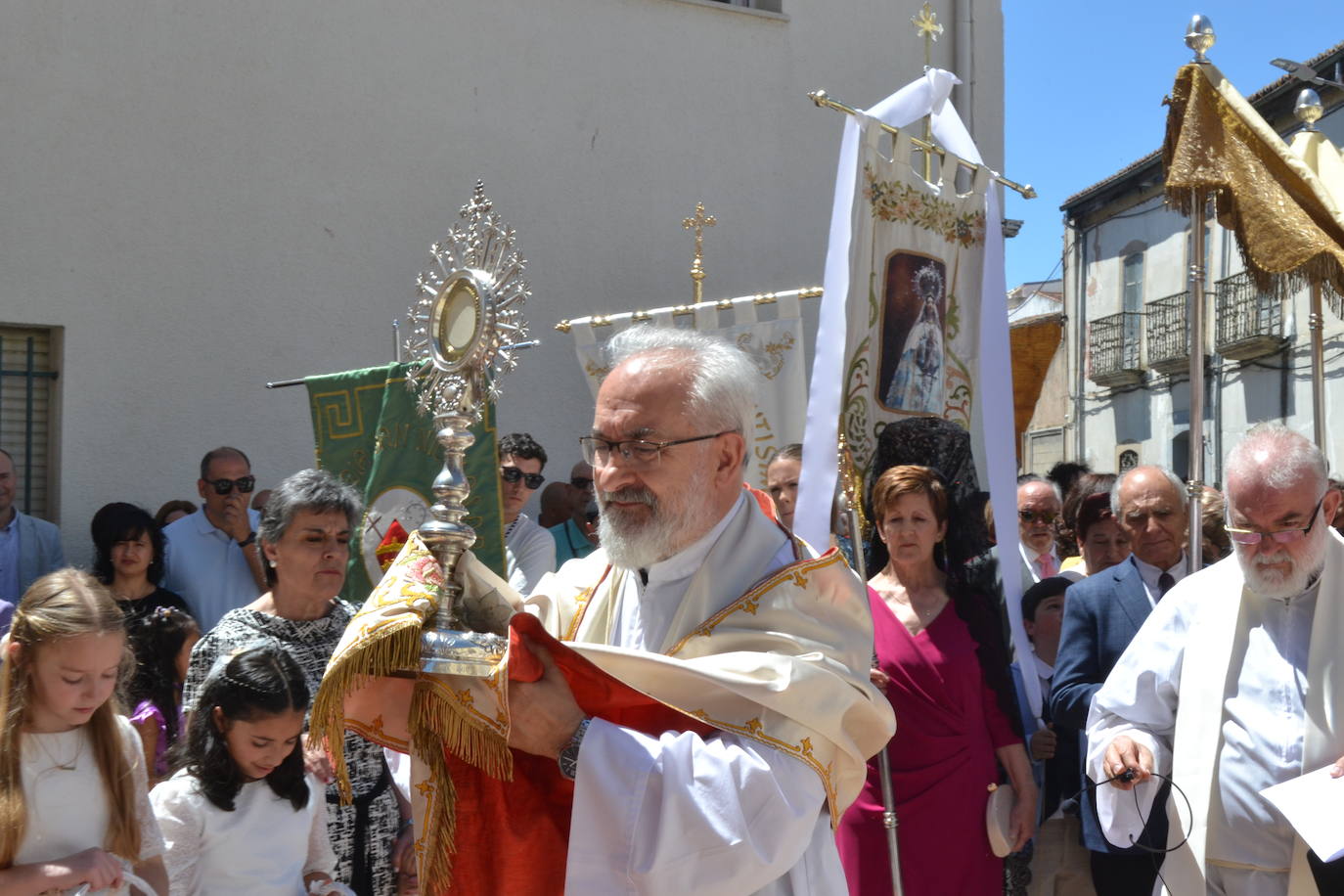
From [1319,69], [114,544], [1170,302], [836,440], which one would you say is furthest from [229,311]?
[1170,302]

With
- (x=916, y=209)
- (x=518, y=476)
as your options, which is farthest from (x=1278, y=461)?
(x=518, y=476)

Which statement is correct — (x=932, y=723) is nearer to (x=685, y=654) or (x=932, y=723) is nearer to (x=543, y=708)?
(x=685, y=654)

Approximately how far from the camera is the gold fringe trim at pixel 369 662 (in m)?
2.55

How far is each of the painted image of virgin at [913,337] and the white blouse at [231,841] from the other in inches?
101

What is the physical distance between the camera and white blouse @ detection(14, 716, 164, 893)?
3318mm

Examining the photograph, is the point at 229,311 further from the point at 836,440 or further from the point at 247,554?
the point at 836,440

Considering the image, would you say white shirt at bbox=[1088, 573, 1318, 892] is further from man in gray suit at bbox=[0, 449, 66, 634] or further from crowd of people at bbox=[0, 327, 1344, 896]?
man in gray suit at bbox=[0, 449, 66, 634]

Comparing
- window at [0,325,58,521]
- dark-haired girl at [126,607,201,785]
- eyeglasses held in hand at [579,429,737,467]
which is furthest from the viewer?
window at [0,325,58,521]

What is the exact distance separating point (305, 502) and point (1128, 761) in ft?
7.61

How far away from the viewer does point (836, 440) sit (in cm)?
466

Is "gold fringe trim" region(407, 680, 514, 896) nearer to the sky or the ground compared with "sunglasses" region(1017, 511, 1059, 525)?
nearer to the ground

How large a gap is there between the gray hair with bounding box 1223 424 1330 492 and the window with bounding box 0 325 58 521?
6176 mm

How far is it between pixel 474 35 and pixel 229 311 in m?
2.33

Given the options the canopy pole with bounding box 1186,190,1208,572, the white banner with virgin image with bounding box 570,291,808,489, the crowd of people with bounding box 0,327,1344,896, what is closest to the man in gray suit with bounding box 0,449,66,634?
the crowd of people with bounding box 0,327,1344,896
